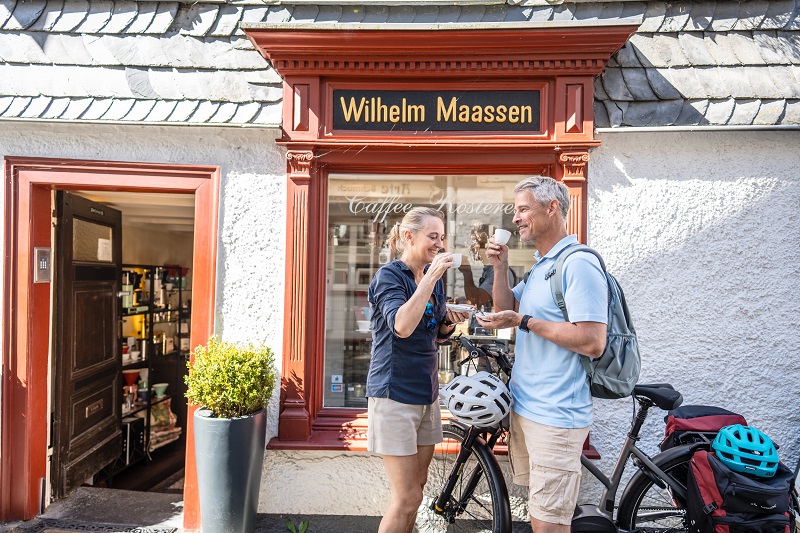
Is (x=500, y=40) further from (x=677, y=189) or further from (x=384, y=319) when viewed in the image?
(x=384, y=319)

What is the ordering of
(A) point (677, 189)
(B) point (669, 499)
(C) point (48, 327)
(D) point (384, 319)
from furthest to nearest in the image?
(C) point (48, 327)
(A) point (677, 189)
(B) point (669, 499)
(D) point (384, 319)

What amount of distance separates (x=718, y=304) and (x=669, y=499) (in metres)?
1.33

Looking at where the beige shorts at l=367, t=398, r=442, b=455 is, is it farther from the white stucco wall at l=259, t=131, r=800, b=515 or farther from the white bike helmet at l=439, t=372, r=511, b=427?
the white stucco wall at l=259, t=131, r=800, b=515

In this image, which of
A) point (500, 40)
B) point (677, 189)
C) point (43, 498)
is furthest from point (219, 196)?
point (677, 189)

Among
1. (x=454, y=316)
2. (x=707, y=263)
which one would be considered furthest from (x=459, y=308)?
(x=707, y=263)

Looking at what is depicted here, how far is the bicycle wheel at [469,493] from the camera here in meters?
3.06

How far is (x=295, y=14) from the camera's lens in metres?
3.90

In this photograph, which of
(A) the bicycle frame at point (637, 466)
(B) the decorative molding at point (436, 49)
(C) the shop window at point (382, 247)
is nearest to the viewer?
(A) the bicycle frame at point (637, 466)

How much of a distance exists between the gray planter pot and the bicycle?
116cm

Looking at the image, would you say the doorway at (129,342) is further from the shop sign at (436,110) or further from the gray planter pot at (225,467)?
the shop sign at (436,110)

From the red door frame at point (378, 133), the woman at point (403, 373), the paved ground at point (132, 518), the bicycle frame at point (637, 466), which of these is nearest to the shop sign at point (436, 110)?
the red door frame at point (378, 133)

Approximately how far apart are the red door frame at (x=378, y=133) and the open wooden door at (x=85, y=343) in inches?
71.6

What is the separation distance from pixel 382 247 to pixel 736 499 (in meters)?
2.65

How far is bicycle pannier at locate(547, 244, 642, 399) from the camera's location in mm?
2369
